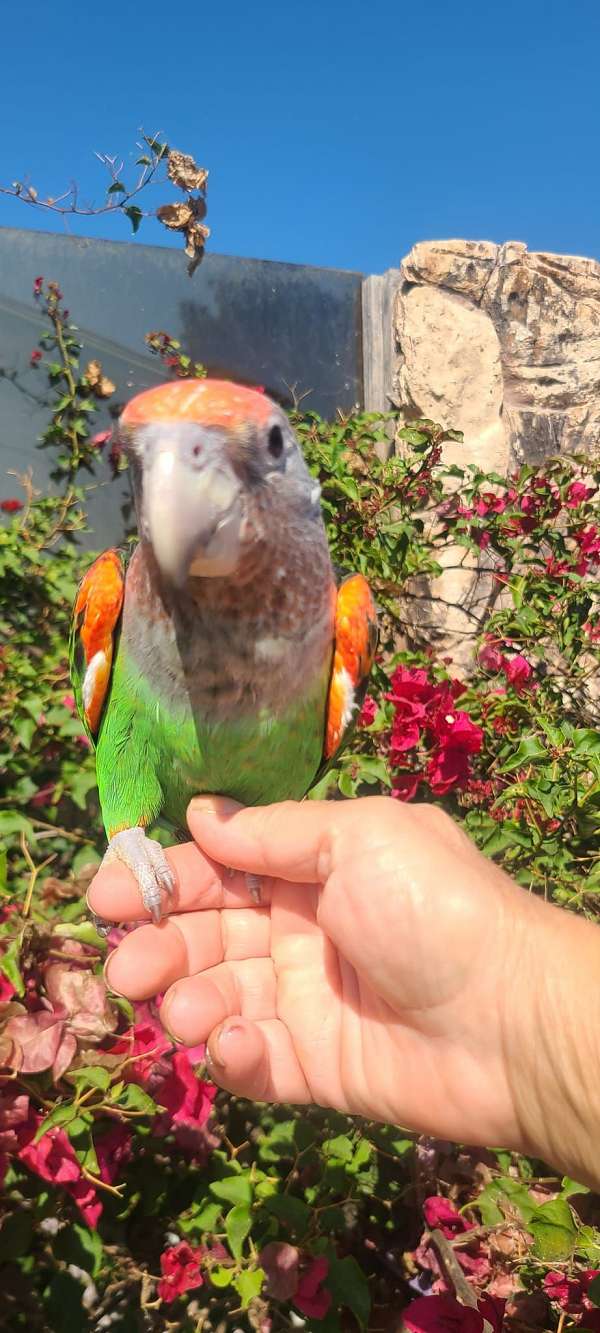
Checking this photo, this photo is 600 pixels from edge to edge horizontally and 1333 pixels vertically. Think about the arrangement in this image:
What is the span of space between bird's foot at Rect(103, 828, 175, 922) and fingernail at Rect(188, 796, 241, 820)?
0.12 meters

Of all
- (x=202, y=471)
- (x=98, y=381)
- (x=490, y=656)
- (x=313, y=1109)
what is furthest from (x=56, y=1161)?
(x=98, y=381)

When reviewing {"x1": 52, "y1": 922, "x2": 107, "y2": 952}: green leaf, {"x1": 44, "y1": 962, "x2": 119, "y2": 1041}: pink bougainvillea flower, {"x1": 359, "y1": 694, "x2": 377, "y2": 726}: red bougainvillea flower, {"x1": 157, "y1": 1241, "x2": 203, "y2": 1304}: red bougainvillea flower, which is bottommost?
{"x1": 157, "y1": 1241, "x2": 203, "y2": 1304}: red bougainvillea flower

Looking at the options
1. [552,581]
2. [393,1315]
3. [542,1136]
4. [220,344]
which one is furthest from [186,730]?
[220,344]

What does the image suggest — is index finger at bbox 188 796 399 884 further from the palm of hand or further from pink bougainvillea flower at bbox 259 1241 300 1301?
pink bougainvillea flower at bbox 259 1241 300 1301

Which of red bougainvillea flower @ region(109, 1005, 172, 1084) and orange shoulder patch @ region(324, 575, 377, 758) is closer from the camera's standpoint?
red bougainvillea flower @ region(109, 1005, 172, 1084)

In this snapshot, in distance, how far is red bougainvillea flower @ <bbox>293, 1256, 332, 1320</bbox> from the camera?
1.49 m

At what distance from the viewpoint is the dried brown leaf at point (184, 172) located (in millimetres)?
2344

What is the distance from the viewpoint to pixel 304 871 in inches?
60.0

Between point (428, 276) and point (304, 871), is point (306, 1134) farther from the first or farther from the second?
point (428, 276)

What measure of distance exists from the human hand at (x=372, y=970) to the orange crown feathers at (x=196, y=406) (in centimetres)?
75

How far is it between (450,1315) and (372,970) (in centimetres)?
68

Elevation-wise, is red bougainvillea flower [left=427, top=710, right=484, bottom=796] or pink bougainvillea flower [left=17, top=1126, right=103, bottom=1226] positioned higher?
red bougainvillea flower [left=427, top=710, right=484, bottom=796]

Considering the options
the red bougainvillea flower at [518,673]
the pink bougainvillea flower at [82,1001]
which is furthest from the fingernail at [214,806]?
the red bougainvillea flower at [518,673]

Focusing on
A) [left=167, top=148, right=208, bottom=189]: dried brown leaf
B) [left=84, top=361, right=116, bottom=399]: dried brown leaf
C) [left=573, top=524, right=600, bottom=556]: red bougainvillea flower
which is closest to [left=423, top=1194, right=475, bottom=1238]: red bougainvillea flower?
[left=573, top=524, right=600, bottom=556]: red bougainvillea flower
